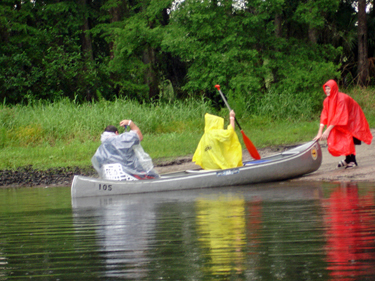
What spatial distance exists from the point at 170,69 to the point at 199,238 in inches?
910

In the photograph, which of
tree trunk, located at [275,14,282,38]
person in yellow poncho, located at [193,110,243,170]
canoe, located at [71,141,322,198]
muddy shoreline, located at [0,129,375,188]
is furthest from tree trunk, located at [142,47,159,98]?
canoe, located at [71,141,322,198]

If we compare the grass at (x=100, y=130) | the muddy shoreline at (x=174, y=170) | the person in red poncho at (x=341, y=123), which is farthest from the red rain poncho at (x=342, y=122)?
the grass at (x=100, y=130)

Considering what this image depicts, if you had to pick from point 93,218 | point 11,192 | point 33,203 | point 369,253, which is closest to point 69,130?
point 11,192

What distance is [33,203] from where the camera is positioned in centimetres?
922

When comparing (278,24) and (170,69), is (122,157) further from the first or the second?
(170,69)

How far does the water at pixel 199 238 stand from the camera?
3.98 m

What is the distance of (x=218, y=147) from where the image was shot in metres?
10.3

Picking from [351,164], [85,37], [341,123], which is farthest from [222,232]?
[85,37]

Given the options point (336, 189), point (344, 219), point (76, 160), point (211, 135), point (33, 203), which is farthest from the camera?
point (76, 160)

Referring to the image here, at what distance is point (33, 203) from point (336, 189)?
508cm

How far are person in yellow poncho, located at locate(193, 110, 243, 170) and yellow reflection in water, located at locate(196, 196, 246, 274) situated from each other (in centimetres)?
203

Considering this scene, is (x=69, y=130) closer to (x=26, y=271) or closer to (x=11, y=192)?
(x=11, y=192)

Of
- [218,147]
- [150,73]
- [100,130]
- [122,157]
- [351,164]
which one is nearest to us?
[122,157]

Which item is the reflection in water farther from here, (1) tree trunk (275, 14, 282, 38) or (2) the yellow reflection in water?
(1) tree trunk (275, 14, 282, 38)
